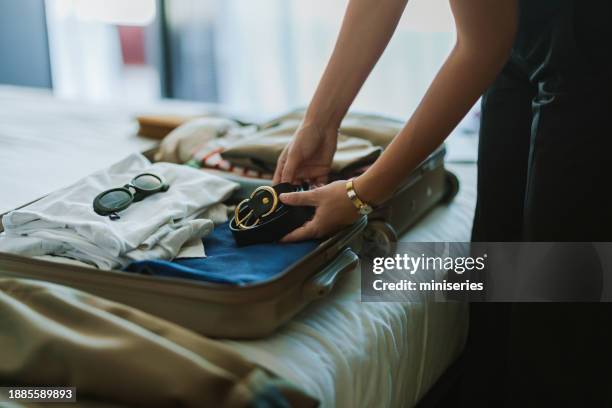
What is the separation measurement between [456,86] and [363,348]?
383 mm

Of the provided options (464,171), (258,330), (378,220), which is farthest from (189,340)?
(464,171)

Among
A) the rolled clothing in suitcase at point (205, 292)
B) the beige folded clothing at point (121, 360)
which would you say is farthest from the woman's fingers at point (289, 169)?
the beige folded clothing at point (121, 360)

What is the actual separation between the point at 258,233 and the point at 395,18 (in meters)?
0.44

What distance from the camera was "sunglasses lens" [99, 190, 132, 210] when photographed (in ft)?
3.44

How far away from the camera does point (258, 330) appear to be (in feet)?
2.91

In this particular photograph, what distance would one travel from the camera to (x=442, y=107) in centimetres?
97

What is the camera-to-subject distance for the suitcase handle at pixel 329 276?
3.08ft

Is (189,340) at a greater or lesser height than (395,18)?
lesser

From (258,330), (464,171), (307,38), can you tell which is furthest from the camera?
(307,38)

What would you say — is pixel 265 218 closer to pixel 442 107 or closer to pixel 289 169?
pixel 289 169

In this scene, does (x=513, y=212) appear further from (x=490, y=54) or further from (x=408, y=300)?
(x=490, y=54)

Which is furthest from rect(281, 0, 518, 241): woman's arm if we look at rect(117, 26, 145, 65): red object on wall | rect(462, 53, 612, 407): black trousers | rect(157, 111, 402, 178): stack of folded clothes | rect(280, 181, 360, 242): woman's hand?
rect(117, 26, 145, 65): red object on wall

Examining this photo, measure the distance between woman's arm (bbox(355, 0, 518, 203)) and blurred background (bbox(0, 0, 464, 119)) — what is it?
1.33 metres

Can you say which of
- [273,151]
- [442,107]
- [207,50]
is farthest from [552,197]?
[207,50]
